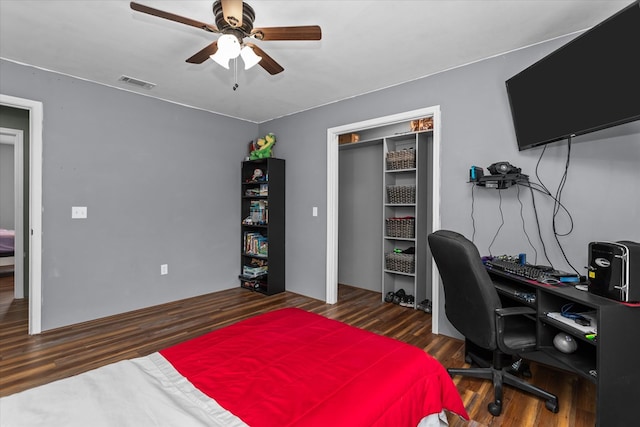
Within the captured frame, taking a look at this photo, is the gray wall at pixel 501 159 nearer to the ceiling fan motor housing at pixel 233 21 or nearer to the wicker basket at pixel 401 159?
the wicker basket at pixel 401 159

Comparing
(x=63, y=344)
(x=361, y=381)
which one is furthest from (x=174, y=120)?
(x=361, y=381)

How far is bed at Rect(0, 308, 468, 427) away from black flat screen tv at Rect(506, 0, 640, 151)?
1767 mm

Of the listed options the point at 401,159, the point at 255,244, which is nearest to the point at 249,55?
the point at 401,159

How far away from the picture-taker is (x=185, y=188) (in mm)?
3945

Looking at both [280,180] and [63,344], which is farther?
[280,180]

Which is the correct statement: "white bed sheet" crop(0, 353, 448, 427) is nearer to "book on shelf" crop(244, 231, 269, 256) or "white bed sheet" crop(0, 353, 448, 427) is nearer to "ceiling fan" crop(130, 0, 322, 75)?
"ceiling fan" crop(130, 0, 322, 75)

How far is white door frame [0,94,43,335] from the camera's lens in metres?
2.85

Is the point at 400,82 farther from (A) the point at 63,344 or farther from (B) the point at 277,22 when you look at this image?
(A) the point at 63,344

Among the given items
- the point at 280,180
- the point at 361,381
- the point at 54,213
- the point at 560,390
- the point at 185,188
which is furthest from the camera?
the point at 280,180

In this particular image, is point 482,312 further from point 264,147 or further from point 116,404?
point 264,147

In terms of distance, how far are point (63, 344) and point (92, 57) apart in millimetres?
2513

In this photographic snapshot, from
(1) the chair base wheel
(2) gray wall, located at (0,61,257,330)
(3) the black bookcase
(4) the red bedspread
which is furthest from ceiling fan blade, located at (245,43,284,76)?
(1) the chair base wheel

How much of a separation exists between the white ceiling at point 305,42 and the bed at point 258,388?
2044 millimetres

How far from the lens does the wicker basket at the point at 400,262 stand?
3711 mm
